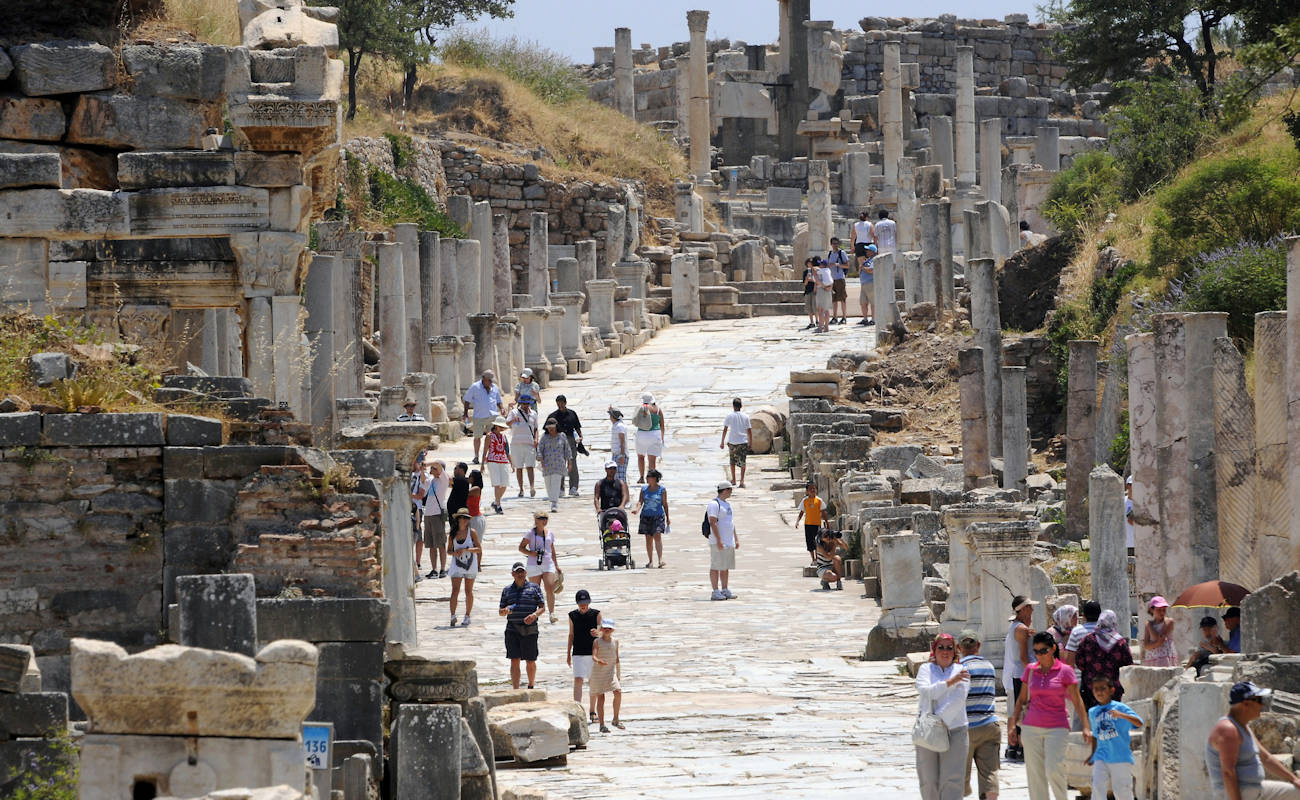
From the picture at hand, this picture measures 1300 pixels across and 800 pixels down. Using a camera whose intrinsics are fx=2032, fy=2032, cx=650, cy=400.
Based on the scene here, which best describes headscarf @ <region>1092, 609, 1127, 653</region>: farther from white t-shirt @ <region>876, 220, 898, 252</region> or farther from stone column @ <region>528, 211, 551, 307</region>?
white t-shirt @ <region>876, 220, 898, 252</region>

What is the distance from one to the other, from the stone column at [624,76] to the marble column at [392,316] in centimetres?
3281

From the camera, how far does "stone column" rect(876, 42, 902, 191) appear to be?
55.8 m

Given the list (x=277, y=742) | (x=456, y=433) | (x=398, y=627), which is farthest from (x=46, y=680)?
(x=456, y=433)

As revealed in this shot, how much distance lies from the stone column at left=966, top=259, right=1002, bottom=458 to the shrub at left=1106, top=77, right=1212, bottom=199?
7499 mm

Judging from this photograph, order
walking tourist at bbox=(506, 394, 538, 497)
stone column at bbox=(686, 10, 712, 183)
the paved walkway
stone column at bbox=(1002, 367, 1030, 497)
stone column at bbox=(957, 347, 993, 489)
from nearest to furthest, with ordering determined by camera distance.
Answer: the paved walkway, stone column at bbox=(1002, 367, 1030, 497), stone column at bbox=(957, 347, 993, 489), walking tourist at bbox=(506, 394, 538, 497), stone column at bbox=(686, 10, 712, 183)

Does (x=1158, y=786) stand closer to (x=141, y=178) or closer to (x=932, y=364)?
(x=141, y=178)

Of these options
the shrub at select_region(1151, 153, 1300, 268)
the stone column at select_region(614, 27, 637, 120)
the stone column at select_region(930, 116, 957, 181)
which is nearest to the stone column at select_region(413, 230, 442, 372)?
the shrub at select_region(1151, 153, 1300, 268)

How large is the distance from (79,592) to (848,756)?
4.67 metres

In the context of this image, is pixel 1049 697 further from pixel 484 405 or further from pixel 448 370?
pixel 448 370

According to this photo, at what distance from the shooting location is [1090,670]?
11656 mm

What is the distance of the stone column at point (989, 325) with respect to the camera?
925 inches

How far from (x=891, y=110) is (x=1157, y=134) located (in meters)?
25.7

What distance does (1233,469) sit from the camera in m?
14.3

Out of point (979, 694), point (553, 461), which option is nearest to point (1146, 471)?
point (979, 694)
